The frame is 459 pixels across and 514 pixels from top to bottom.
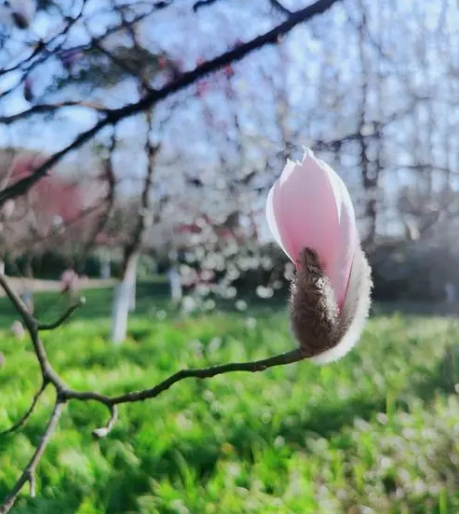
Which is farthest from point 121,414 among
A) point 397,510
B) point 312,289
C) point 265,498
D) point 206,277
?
point 206,277

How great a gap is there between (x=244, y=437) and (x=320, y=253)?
8.38 feet

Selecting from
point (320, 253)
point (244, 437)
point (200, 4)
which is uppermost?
point (200, 4)

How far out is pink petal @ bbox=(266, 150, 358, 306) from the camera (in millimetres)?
636

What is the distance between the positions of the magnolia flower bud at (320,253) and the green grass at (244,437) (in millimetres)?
1810

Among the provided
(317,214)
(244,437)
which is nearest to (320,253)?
(317,214)

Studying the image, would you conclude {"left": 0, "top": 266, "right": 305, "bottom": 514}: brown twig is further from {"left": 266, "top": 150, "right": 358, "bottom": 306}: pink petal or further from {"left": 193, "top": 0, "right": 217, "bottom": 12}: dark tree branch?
{"left": 193, "top": 0, "right": 217, "bottom": 12}: dark tree branch

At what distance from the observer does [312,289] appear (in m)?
0.65

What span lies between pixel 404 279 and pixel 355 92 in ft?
22.1

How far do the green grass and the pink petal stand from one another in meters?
1.85

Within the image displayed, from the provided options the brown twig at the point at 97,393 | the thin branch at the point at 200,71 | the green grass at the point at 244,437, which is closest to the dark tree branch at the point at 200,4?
the thin branch at the point at 200,71

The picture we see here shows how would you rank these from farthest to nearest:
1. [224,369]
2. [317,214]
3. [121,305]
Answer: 1. [121,305]
2. [224,369]
3. [317,214]

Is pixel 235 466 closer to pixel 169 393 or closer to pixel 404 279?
pixel 169 393

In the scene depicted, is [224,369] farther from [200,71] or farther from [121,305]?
[121,305]

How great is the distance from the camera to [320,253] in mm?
653
